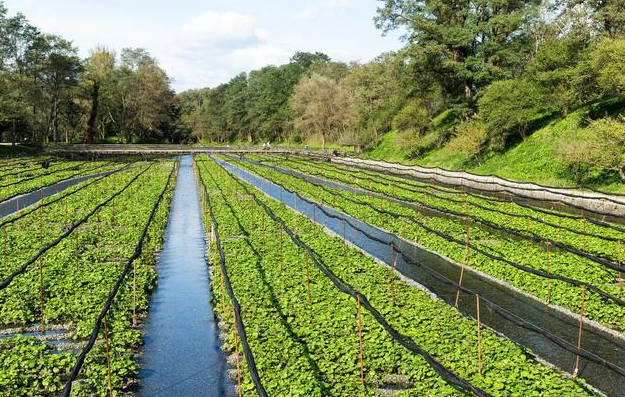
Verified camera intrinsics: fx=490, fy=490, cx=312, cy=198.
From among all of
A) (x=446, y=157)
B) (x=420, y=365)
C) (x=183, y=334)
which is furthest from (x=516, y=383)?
(x=446, y=157)

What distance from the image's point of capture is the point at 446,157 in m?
53.5

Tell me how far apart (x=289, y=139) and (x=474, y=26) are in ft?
231

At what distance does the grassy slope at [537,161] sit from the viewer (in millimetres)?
36656

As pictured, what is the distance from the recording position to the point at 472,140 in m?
46.4

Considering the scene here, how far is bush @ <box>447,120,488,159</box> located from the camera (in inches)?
1828

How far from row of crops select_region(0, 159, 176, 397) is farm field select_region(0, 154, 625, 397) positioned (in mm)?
48

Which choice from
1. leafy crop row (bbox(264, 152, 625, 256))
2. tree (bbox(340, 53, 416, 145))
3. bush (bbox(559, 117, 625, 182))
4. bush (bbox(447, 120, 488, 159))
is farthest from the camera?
tree (bbox(340, 53, 416, 145))

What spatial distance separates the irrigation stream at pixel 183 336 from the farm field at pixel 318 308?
0.54ft

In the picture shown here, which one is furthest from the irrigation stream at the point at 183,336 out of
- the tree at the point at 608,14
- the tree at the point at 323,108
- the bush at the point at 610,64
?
the tree at the point at 323,108

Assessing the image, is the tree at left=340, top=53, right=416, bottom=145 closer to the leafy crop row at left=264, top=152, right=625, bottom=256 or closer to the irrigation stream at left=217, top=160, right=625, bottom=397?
the leafy crop row at left=264, top=152, right=625, bottom=256

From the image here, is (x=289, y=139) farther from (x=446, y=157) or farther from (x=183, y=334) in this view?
(x=183, y=334)

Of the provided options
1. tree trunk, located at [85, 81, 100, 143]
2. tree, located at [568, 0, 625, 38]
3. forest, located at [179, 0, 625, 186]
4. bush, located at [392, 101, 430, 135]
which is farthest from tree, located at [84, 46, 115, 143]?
tree, located at [568, 0, 625, 38]

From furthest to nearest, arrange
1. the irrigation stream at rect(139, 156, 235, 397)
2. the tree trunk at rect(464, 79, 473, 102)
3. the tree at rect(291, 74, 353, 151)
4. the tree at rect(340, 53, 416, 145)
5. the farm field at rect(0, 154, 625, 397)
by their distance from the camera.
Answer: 1. the tree at rect(291, 74, 353, 151)
2. the tree at rect(340, 53, 416, 145)
3. the tree trunk at rect(464, 79, 473, 102)
4. the irrigation stream at rect(139, 156, 235, 397)
5. the farm field at rect(0, 154, 625, 397)

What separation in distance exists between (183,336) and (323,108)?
81790 millimetres
